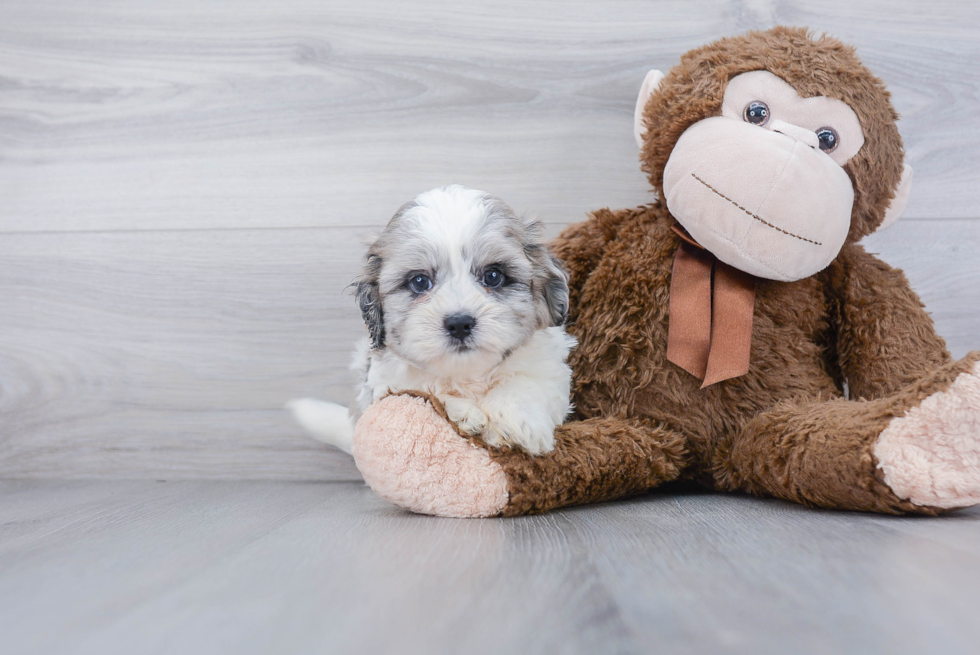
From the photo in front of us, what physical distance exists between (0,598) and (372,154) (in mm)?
1221

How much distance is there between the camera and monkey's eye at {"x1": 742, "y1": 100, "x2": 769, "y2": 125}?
47.4 inches

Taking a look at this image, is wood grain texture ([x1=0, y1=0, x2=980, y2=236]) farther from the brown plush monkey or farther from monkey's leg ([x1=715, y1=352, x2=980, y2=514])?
monkey's leg ([x1=715, y1=352, x2=980, y2=514])

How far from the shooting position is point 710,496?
1255 mm

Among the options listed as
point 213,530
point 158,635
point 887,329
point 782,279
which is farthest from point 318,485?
point 887,329

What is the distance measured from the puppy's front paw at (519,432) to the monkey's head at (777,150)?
0.48 meters

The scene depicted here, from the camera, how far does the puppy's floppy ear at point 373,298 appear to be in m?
1.24

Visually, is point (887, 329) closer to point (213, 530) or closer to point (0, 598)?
point (213, 530)

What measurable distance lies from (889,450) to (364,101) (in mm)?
1380

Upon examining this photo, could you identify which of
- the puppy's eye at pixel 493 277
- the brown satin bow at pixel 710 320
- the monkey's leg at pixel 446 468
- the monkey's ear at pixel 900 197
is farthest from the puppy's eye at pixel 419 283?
the monkey's ear at pixel 900 197

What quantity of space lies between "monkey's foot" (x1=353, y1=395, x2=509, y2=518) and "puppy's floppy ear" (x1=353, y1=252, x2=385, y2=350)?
22 centimetres

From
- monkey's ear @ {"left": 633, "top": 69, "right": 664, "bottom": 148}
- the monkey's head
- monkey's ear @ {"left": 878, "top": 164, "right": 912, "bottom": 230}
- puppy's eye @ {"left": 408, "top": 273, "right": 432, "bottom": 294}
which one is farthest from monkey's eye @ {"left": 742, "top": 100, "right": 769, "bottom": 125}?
puppy's eye @ {"left": 408, "top": 273, "right": 432, "bottom": 294}

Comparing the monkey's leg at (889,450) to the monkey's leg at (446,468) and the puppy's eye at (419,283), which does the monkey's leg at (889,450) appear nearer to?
the monkey's leg at (446,468)

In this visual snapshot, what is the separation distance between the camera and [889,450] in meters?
0.97

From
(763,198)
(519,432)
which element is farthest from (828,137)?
(519,432)
